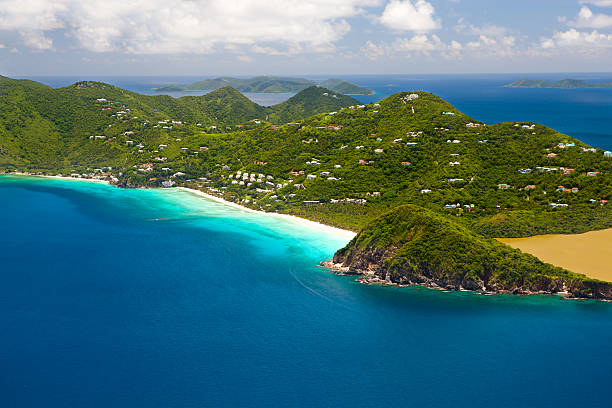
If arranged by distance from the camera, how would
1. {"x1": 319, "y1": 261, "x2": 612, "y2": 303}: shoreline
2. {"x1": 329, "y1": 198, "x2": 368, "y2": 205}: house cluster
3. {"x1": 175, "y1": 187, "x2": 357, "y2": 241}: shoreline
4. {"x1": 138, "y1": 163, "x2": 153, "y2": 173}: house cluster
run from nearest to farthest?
{"x1": 319, "y1": 261, "x2": 612, "y2": 303}: shoreline
{"x1": 175, "y1": 187, "x2": 357, "y2": 241}: shoreline
{"x1": 329, "y1": 198, "x2": 368, "y2": 205}: house cluster
{"x1": 138, "y1": 163, "x2": 153, "y2": 173}: house cluster

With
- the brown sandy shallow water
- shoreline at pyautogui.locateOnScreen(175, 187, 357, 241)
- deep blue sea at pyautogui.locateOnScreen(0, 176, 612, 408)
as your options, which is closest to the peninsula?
shoreline at pyautogui.locateOnScreen(175, 187, 357, 241)

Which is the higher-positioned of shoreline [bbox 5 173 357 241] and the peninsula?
the peninsula

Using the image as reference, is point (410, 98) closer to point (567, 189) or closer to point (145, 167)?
point (567, 189)

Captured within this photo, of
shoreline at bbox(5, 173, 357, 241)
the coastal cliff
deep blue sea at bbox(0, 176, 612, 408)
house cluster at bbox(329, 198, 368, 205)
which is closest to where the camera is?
deep blue sea at bbox(0, 176, 612, 408)

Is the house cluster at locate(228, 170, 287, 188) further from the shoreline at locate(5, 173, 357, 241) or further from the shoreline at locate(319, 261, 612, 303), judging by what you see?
the shoreline at locate(319, 261, 612, 303)

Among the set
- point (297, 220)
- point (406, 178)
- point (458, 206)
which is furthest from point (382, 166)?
point (297, 220)
